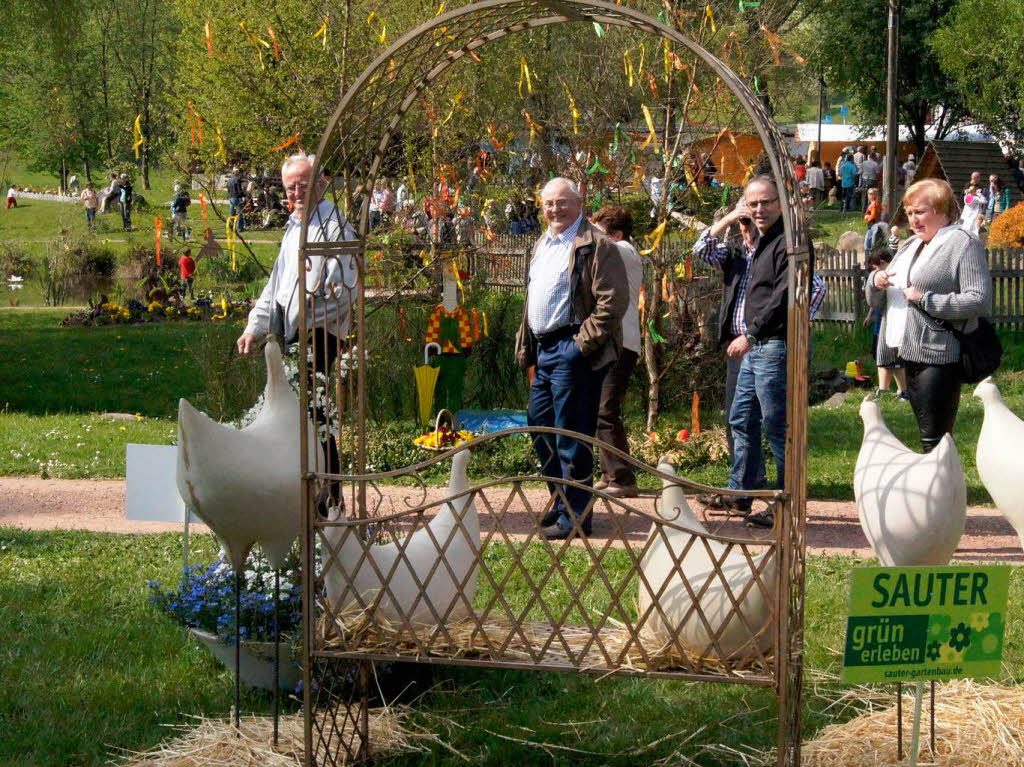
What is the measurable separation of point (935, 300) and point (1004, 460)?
5.83ft

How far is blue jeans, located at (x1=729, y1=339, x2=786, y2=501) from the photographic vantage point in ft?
20.7

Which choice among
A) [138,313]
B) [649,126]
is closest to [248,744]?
[649,126]

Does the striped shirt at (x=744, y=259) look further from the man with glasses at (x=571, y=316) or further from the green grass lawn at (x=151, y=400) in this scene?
the green grass lawn at (x=151, y=400)

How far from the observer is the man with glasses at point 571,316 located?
20.4 feet

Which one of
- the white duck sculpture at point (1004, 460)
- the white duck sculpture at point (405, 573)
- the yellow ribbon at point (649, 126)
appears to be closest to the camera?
the white duck sculpture at point (405, 573)

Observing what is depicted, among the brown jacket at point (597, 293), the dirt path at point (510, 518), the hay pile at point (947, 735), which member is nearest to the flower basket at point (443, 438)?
the dirt path at point (510, 518)

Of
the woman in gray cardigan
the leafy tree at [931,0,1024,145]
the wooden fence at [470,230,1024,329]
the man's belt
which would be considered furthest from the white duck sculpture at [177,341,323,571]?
the leafy tree at [931,0,1024,145]

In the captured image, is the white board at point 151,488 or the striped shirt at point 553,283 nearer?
the white board at point 151,488

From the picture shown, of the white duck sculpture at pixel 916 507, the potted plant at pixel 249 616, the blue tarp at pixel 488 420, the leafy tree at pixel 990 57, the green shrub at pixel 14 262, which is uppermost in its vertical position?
the leafy tree at pixel 990 57

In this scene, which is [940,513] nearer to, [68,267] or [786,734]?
[786,734]

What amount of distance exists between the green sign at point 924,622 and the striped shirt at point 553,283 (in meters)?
3.29

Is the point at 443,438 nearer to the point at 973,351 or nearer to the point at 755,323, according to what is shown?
the point at 755,323

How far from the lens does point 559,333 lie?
251 inches

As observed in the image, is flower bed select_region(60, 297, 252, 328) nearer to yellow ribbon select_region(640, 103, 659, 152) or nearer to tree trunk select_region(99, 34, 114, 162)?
yellow ribbon select_region(640, 103, 659, 152)
